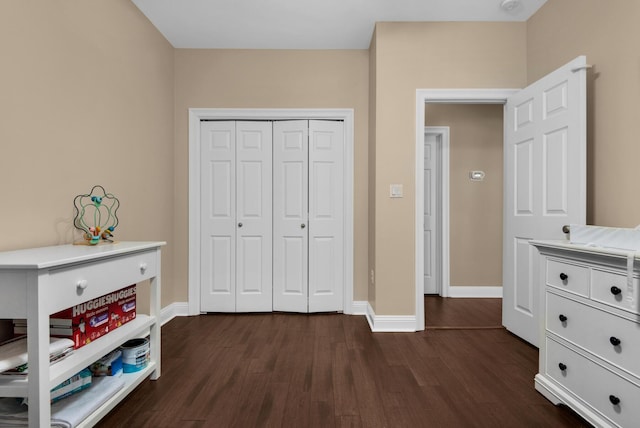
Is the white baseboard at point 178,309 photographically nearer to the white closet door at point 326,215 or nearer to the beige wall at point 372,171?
the white closet door at point 326,215

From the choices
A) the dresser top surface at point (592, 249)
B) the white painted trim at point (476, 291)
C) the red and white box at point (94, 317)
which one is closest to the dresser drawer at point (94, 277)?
the red and white box at point (94, 317)

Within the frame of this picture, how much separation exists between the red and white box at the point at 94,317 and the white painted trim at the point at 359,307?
2.05 m

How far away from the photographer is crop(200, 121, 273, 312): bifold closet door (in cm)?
337

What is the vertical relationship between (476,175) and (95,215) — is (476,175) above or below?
above

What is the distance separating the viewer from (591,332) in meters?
1.58

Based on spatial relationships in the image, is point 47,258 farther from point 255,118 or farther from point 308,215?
point 255,118

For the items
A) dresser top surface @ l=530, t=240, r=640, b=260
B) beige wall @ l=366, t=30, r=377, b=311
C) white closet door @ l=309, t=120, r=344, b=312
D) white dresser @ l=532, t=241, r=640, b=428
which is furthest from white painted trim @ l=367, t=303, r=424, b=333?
dresser top surface @ l=530, t=240, r=640, b=260

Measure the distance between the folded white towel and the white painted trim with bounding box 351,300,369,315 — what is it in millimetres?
2131

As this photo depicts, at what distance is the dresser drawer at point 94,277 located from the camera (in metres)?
1.30

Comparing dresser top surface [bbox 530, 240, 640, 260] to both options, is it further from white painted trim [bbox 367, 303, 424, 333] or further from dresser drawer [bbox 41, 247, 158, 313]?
dresser drawer [bbox 41, 247, 158, 313]

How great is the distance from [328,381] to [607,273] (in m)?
1.58

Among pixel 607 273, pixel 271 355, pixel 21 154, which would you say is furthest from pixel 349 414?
pixel 21 154

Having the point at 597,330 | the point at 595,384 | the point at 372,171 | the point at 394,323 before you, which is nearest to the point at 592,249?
the point at 597,330

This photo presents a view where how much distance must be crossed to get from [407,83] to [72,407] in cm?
319
